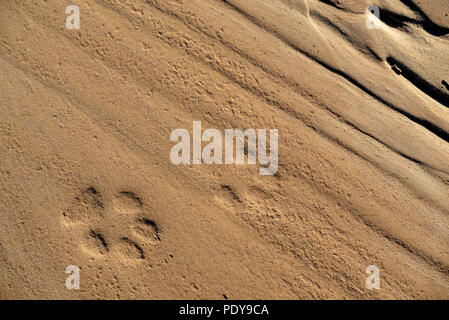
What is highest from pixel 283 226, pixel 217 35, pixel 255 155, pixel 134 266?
pixel 217 35

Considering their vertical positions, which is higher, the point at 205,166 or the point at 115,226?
the point at 205,166
